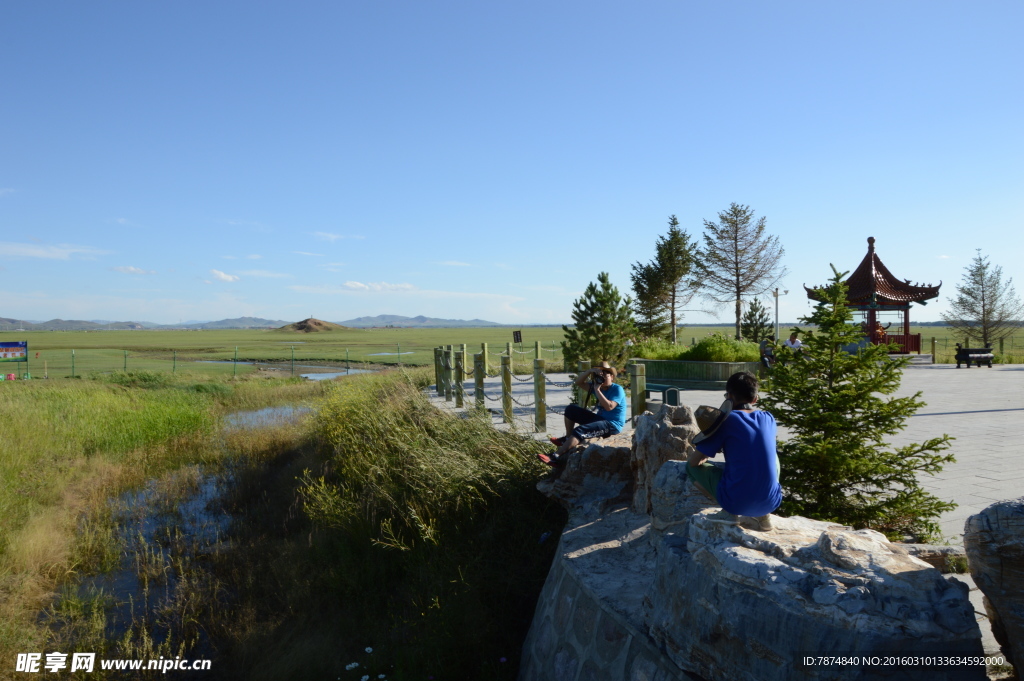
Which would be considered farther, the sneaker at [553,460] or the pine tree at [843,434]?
the sneaker at [553,460]

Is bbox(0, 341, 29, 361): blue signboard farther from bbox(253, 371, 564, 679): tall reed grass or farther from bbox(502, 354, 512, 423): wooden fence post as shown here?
bbox(502, 354, 512, 423): wooden fence post

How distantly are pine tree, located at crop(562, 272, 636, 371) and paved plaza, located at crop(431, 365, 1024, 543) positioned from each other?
126 centimetres

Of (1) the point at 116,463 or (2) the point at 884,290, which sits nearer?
(1) the point at 116,463

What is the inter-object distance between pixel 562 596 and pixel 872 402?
8.65ft

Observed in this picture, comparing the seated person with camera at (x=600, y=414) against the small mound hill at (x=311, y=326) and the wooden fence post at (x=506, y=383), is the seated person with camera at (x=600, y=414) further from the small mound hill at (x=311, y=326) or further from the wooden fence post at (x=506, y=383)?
the small mound hill at (x=311, y=326)

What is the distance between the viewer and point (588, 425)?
6566 millimetres

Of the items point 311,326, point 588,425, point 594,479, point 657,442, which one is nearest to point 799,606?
point 657,442

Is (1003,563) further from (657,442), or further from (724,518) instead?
(657,442)

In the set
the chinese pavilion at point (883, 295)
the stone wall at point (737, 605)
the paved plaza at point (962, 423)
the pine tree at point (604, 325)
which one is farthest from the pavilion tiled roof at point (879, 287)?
the stone wall at point (737, 605)

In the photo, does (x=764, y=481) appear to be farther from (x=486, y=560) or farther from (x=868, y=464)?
(x=486, y=560)

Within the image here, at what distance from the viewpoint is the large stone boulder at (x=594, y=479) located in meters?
5.57

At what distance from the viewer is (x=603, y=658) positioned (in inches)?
143

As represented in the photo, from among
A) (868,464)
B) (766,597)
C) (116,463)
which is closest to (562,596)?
(766,597)

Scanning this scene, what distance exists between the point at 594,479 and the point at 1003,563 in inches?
137
